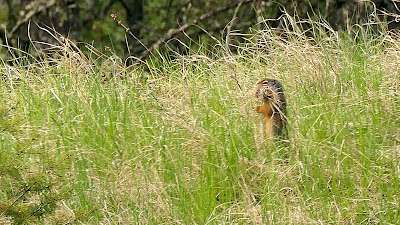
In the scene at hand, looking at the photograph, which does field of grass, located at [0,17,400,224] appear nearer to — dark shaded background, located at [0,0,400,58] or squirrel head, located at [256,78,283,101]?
squirrel head, located at [256,78,283,101]

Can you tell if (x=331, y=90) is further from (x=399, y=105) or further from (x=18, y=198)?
(x=18, y=198)

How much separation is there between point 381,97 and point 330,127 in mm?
383

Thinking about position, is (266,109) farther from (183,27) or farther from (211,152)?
(183,27)

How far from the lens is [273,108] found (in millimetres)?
4520

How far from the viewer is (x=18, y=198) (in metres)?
3.38

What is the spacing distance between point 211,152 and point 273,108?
45cm

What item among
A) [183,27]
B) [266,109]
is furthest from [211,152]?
[183,27]

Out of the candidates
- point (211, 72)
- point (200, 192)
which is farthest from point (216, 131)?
point (211, 72)

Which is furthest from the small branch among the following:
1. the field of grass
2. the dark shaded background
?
the field of grass

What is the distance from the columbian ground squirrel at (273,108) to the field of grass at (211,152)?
0.22 feet

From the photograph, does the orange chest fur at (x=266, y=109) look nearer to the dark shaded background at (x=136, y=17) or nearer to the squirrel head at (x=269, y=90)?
the squirrel head at (x=269, y=90)

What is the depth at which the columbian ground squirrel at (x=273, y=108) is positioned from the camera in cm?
446

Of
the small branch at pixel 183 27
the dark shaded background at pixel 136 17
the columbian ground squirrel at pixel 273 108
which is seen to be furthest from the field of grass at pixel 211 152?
the small branch at pixel 183 27

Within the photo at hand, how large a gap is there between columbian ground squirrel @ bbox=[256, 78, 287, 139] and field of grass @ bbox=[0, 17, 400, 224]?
0.07m
